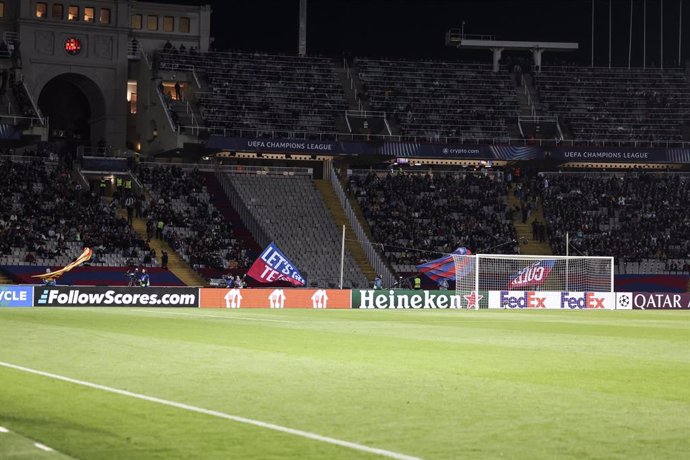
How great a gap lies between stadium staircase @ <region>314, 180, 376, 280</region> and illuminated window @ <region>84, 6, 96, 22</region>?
19310 mm

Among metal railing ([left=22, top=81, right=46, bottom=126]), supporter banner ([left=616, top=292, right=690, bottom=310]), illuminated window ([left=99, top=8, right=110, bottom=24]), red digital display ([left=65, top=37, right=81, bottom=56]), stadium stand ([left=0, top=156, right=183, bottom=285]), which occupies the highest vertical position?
illuminated window ([left=99, top=8, right=110, bottom=24])

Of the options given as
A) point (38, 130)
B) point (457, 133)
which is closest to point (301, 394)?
point (38, 130)

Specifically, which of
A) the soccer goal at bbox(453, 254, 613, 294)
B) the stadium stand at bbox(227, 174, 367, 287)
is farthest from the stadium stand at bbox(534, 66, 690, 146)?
the stadium stand at bbox(227, 174, 367, 287)

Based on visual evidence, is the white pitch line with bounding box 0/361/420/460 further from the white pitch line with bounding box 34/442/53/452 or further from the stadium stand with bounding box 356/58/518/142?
the stadium stand with bounding box 356/58/518/142

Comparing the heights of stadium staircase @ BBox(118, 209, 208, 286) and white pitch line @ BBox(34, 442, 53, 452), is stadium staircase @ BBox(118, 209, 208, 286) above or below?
above

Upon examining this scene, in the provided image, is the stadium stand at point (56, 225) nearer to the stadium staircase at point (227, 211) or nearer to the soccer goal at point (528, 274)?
the stadium staircase at point (227, 211)

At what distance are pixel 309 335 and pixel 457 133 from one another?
49544 mm

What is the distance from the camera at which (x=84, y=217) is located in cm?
5975

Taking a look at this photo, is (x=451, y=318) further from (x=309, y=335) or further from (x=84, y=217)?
(x=84, y=217)

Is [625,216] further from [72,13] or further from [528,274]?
[72,13]

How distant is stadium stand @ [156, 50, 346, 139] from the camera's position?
7275cm

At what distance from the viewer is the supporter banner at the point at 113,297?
147ft

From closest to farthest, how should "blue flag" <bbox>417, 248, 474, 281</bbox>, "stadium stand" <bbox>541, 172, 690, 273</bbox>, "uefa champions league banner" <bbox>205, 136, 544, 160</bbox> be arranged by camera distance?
"blue flag" <bbox>417, 248, 474, 281</bbox>
"stadium stand" <bbox>541, 172, 690, 273</bbox>
"uefa champions league banner" <bbox>205, 136, 544, 160</bbox>

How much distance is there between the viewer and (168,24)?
80.9 meters
